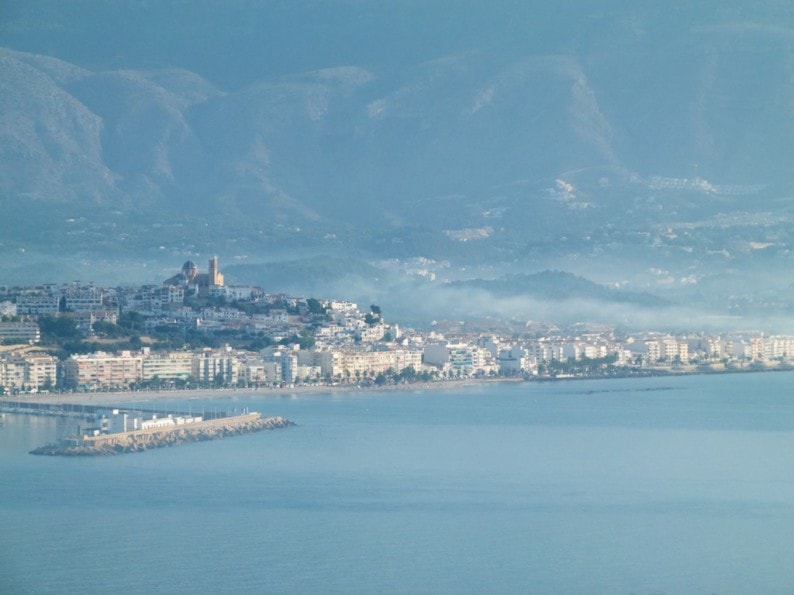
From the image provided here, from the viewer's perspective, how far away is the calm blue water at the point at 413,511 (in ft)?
63.9

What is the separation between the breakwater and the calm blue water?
36 centimetres

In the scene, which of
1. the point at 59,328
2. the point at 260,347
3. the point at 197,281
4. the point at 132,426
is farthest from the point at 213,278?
the point at 132,426

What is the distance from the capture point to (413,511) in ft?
74.6

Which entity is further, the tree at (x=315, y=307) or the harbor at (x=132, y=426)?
the tree at (x=315, y=307)

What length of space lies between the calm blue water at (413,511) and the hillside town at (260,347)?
24.6ft

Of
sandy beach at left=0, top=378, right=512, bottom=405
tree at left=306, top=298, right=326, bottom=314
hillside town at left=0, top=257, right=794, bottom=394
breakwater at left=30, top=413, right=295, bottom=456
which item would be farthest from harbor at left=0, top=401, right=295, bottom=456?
tree at left=306, top=298, right=326, bottom=314

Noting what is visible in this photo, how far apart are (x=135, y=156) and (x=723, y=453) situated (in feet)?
227

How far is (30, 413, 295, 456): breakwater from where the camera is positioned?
2706 centimetres

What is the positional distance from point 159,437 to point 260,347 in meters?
16.4

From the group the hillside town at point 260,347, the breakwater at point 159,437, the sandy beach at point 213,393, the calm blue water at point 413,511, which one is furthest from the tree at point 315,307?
the breakwater at point 159,437

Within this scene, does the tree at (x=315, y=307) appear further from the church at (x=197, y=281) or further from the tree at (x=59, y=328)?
the tree at (x=59, y=328)

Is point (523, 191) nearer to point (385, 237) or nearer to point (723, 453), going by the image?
point (385, 237)

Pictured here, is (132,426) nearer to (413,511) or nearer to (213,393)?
(413,511)

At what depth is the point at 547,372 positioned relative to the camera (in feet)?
162
